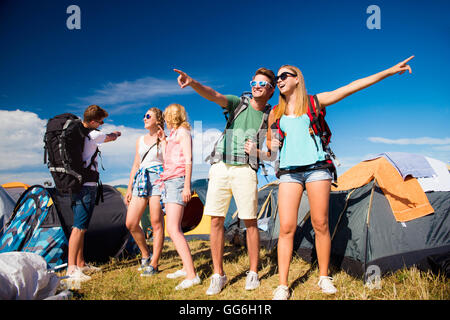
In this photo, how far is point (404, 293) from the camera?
3.03 metres

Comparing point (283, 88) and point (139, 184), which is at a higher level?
point (283, 88)

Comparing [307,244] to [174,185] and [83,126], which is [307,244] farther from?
[83,126]

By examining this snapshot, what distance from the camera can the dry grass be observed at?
3.04m

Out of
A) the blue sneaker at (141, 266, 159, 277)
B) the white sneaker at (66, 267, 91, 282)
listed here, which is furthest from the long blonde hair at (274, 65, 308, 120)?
the white sneaker at (66, 267, 91, 282)

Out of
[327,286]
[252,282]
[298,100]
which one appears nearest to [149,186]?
[252,282]

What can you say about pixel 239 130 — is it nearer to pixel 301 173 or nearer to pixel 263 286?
pixel 301 173

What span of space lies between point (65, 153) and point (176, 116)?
159cm

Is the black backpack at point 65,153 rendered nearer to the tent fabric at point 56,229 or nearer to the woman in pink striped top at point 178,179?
the tent fabric at point 56,229

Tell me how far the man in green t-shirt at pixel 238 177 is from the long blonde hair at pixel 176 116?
0.84 m

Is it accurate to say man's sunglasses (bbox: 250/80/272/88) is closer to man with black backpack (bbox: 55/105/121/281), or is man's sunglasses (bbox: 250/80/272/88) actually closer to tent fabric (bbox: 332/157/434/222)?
tent fabric (bbox: 332/157/434/222)
